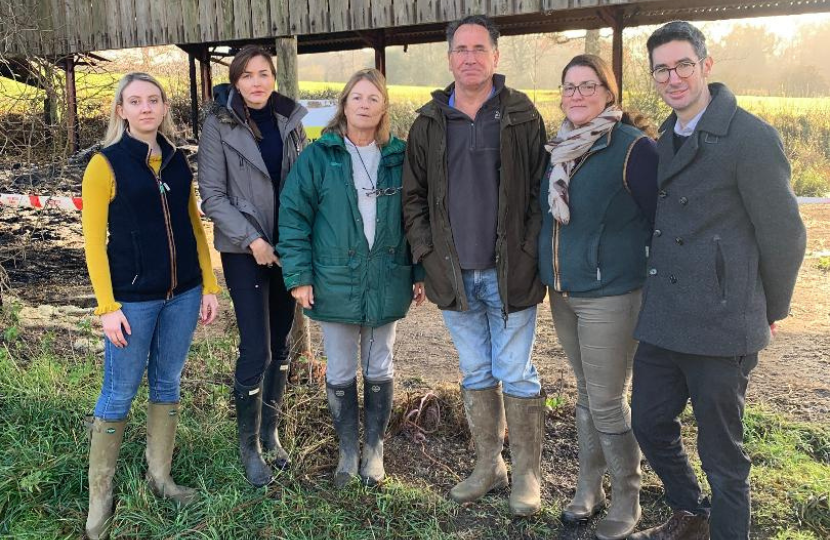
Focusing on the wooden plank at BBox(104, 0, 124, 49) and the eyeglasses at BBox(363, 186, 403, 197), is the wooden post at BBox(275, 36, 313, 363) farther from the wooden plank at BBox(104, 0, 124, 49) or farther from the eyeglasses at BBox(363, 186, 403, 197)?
the wooden plank at BBox(104, 0, 124, 49)

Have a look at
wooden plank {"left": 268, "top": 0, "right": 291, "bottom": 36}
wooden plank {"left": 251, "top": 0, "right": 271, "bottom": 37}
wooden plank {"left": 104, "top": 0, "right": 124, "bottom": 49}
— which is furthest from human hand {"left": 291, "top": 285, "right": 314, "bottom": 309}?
wooden plank {"left": 104, "top": 0, "right": 124, "bottom": 49}

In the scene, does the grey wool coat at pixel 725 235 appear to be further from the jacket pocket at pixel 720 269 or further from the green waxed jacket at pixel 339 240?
the green waxed jacket at pixel 339 240

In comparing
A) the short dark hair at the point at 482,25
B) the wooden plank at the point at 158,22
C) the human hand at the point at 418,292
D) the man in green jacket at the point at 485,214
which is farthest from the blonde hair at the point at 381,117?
the wooden plank at the point at 158,22

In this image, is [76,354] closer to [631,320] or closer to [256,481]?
[256,481]

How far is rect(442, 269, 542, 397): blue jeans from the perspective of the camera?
3.38 metres

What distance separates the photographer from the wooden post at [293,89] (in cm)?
482

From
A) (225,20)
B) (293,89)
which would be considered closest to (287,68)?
(293,89)

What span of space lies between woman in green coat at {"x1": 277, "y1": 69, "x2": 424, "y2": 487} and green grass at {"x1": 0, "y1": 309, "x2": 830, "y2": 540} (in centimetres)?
79

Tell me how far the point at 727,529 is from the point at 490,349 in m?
1.36

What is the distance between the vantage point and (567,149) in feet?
9.85

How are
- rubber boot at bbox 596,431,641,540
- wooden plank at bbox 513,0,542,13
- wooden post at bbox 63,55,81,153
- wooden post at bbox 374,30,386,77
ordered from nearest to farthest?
rubber boot at bbox 596,431,641,540, wooden plank at bbox 513,0,542,13, wooden post at bbox 63,55,81,153, wooden post at bbox 374,30,386,77

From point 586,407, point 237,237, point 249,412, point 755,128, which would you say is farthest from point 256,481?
point 755,128

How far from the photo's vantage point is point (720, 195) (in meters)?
2.57

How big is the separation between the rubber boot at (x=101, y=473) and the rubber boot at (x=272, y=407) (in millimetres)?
792
